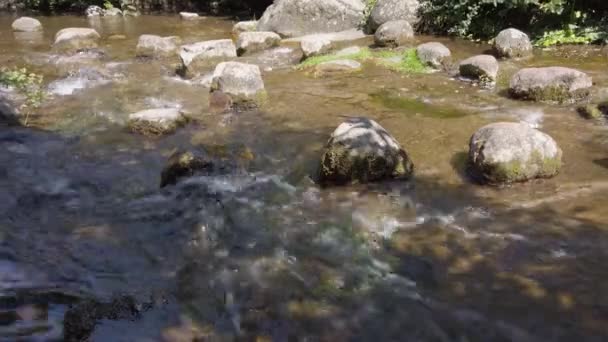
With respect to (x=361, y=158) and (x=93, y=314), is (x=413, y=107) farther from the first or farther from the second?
(x=93, y=314)

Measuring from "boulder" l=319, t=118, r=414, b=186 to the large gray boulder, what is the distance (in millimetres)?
9397

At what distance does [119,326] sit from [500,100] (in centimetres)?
698

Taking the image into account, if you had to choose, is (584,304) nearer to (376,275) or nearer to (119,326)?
(376,275)

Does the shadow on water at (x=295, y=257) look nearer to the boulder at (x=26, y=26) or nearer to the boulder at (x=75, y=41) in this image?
the boulder at (x=75, y=41)

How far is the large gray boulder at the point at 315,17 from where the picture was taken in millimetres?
15055

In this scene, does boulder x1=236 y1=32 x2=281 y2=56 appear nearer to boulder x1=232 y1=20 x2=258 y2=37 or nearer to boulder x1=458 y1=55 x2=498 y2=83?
boulder x1=232 y1=20 x2=258 y2=37

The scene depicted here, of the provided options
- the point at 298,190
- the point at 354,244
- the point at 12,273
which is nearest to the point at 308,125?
the point at 298,190

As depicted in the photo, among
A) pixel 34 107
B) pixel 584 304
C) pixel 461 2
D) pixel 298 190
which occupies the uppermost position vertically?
pixel 461 2

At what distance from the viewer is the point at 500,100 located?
8672 mm

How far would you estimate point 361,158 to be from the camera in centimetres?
608

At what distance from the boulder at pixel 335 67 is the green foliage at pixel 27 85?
5.05 metres

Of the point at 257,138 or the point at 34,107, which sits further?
the point at 34,107

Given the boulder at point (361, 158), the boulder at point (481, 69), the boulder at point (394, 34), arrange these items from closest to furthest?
the boulder at point (361, 158) < the boulder at point (481, 69) < the boulder at point (394, 34)

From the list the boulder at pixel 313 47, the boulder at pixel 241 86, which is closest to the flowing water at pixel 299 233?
the boulder at pixel 241 86
